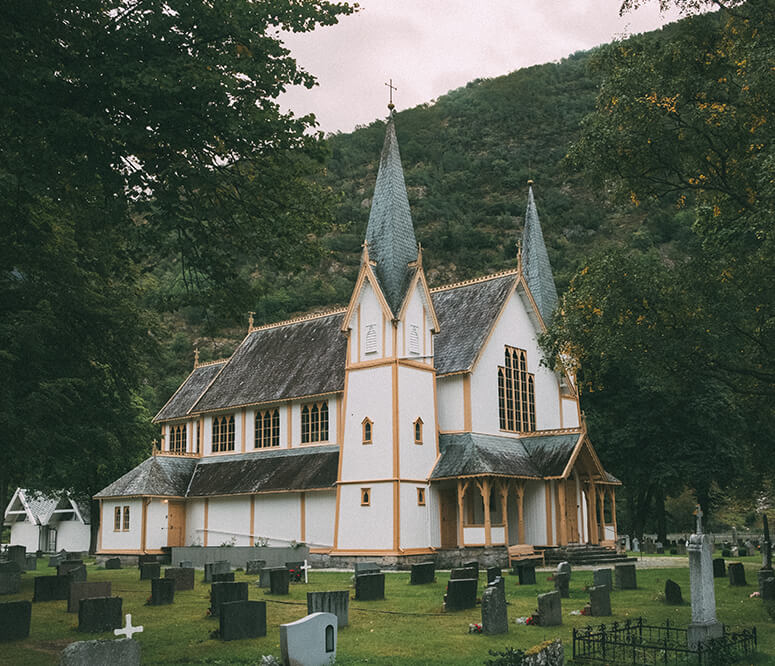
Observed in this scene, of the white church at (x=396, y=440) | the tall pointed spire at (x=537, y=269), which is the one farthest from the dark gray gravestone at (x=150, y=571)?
the tall pointed spire at (x=537, y=269)

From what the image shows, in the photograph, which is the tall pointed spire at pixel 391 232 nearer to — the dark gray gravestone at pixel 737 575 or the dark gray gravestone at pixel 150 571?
the dark gray gravestone at pixel 150 571

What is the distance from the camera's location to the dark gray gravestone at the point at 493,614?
51.7 feet

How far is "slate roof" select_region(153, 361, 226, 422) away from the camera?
167 ft

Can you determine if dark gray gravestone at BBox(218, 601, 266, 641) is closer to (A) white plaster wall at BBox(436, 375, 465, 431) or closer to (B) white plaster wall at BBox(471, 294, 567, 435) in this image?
(A) white plaster wall at BBox(436, 375, 465, 431)

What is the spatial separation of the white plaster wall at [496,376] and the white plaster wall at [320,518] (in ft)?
23.8

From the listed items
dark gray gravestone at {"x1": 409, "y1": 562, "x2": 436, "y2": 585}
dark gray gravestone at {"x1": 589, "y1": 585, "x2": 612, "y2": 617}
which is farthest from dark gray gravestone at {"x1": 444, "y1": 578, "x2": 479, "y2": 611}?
dark gray gravestone at {"x1": 409, "y1": 562, "x2": 436, "y2": 585}

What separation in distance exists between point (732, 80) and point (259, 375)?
32.0m

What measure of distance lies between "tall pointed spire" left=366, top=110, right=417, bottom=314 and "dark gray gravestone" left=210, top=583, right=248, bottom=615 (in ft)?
60.7

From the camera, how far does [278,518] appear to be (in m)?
39.9

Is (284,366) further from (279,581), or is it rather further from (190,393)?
(279,581)

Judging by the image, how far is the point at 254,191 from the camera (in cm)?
1524

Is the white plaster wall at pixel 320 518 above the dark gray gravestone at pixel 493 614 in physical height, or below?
above

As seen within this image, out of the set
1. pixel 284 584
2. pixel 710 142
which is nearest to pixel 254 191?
pixel 710 142

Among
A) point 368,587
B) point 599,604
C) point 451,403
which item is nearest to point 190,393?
point 451,403
